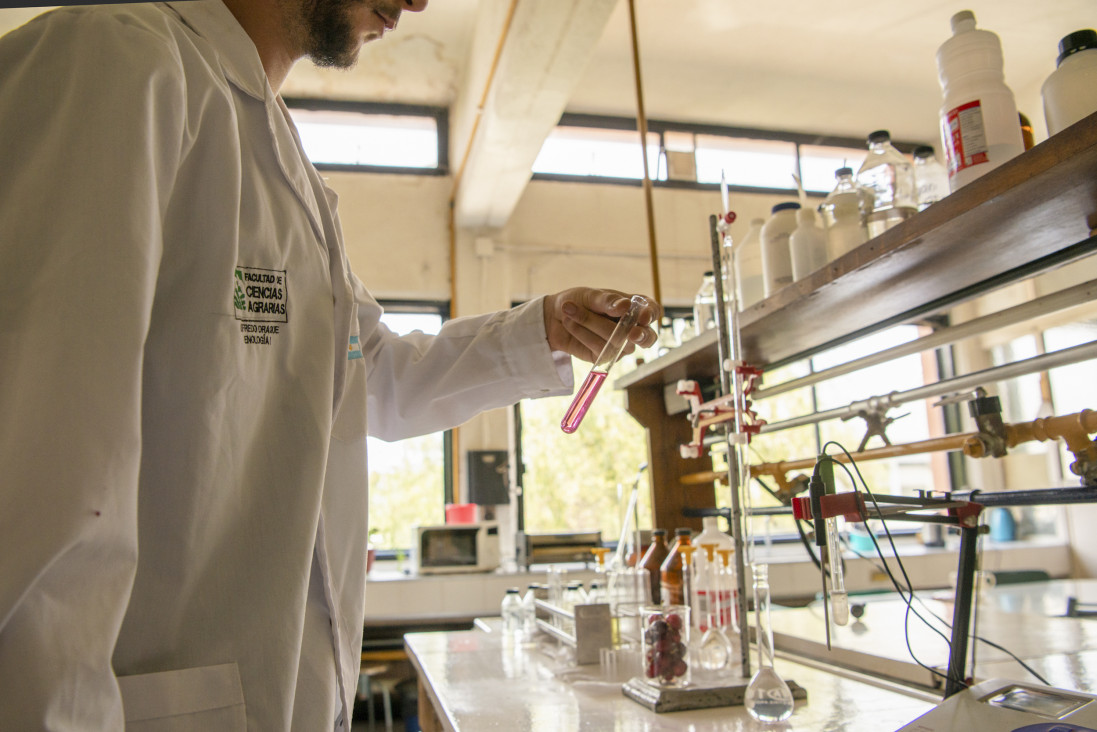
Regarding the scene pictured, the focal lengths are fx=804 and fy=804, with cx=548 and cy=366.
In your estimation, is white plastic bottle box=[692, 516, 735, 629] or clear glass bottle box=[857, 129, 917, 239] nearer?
clear glass bottle box=[857, 129, 917, 239]

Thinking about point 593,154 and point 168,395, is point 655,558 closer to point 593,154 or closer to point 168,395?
point 168,395

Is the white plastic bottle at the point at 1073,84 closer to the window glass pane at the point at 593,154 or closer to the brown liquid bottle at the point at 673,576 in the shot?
the brown liquid bottle at the point at 673,576

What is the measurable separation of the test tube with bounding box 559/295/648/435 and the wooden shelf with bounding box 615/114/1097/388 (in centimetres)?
37

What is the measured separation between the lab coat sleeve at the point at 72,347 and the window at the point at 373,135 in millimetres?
4546

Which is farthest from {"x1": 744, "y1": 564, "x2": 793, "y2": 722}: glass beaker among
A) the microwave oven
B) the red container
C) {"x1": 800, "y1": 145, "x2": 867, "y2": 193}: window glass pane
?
{"x1": 800, "y1": 145, "x2": 867, "y2": 193}: window glass pane

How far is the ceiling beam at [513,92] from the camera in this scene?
3.14 m

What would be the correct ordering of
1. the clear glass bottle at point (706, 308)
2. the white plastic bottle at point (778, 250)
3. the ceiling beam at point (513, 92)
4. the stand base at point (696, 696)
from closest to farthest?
the stand base at point (696, 696) < the white plastic bottle at point (778, 250) < the clear glass bottle at point (706, 308) < the ceiling beam at point (513, 92)

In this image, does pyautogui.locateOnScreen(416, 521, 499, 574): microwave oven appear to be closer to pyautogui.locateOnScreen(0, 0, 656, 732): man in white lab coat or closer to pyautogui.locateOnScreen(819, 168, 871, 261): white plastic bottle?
pyautogui.locateOnScreen(819, 168, 871, 261): white plastic bottle

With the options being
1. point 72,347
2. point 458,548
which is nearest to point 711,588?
point 72,347

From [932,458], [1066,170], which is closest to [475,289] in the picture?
[932,458]

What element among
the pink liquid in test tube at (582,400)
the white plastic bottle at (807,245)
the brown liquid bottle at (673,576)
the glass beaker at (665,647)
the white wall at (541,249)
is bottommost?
the glass beaker at (665,647)

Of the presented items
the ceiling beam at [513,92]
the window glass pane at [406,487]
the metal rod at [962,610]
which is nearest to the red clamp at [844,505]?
the metal rod at [962,610]

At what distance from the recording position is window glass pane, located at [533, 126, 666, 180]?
543 centimetres

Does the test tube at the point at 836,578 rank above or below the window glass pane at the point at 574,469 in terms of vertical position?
below
